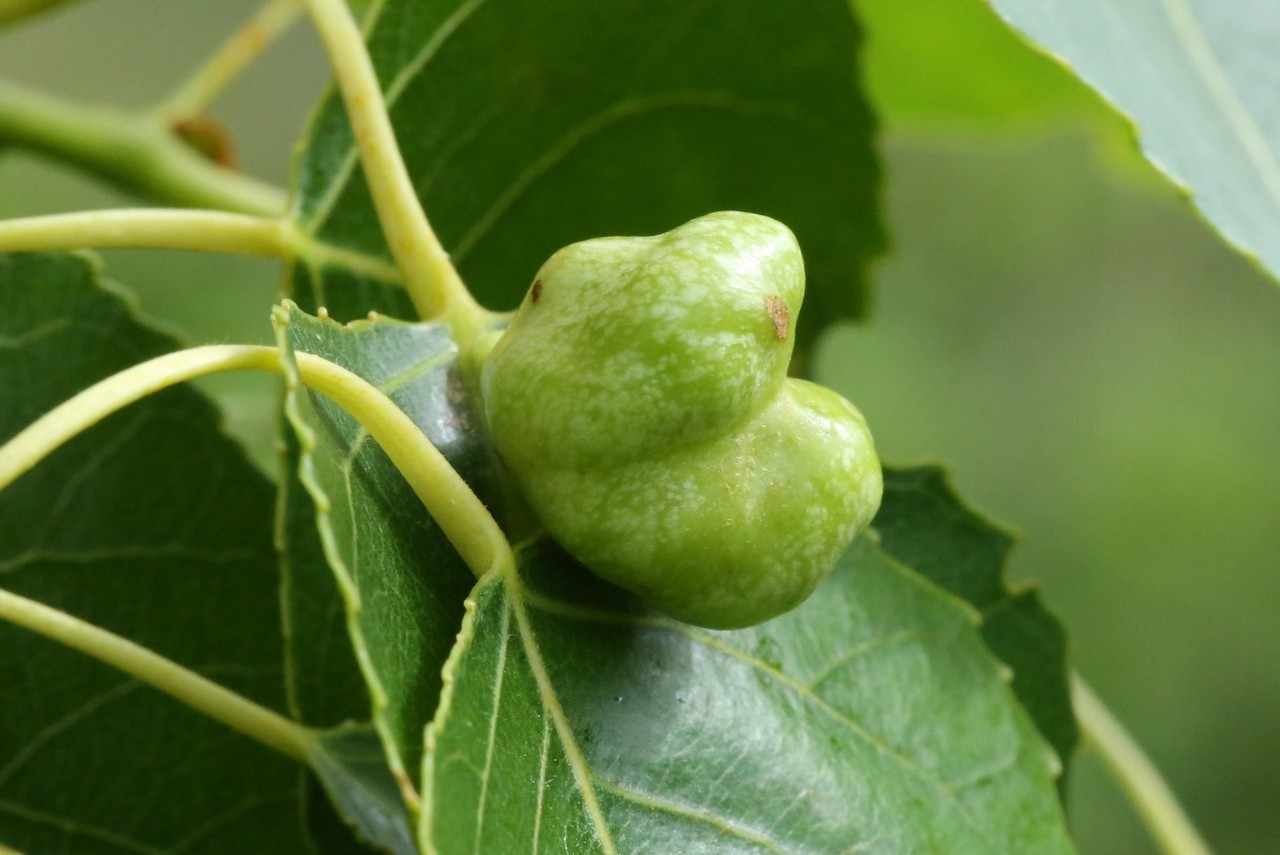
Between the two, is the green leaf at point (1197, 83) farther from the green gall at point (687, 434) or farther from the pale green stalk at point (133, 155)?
the pale green stalk at point (133, 155)

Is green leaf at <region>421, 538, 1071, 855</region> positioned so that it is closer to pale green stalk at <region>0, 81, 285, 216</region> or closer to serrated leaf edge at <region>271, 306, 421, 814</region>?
serrated leaf edge at <region>271, 306, 421, 814</region>

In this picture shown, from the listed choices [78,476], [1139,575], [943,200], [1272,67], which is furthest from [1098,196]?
[78,476]

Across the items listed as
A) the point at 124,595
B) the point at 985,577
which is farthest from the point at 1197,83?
the point at 124,595

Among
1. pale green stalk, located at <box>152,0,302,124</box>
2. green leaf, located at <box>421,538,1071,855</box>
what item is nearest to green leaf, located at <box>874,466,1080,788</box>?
A: green leaf, located at <box>421,538,1071,855</box>

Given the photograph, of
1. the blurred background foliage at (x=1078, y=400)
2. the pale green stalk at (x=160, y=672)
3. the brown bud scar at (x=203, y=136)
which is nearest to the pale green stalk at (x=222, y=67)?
the brown bud scar at (x=203, y=136)

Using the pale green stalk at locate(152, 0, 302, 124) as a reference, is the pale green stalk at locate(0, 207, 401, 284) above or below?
above

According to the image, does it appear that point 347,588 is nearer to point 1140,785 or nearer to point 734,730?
point 734,730

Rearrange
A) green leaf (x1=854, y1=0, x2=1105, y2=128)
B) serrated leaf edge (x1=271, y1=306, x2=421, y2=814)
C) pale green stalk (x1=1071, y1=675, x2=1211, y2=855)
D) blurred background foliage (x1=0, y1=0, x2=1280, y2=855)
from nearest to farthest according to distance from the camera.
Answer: serrated leaf edge (x1=271, y1=306, x2=421, y2=814), pale green stalk (x1=1071, y1=675, x2=1211, y2=855), green leaf (x1=854, y1=0, x2=1105, y2=128), blurred background foliage (x1=0, y1=0, x2=1280, y2=855)

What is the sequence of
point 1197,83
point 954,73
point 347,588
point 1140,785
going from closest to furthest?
point 347,588 < point 1197,83 < point 1140,785 < point 954,73
